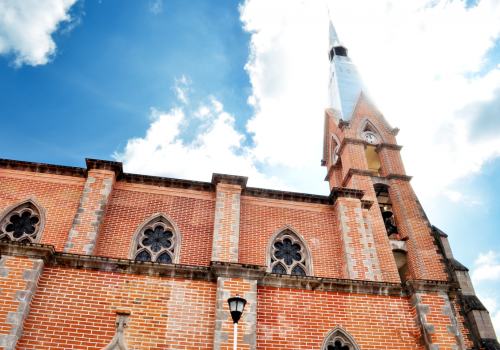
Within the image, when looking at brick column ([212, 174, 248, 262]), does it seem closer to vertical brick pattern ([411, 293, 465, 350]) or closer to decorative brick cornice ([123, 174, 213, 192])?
decorative brick cornice ([123, 174, 213, 192])

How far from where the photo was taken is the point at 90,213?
464 inches

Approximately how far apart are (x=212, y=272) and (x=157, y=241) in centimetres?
557

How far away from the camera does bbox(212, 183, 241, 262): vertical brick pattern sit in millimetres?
11627

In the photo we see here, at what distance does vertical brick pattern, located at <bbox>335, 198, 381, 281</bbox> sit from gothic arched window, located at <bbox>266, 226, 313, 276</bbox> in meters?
1.39

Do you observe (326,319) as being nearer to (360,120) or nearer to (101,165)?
(101,165)

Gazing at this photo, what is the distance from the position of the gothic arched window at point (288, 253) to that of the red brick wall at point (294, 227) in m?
0.18

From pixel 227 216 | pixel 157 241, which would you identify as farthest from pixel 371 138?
pixel 157 241

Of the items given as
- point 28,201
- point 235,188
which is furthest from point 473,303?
point 28,201

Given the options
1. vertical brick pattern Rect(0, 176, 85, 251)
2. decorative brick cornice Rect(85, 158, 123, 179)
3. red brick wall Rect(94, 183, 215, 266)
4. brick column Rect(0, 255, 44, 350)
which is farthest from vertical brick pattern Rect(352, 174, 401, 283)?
brick column Rect(0, 255, 44, 350)

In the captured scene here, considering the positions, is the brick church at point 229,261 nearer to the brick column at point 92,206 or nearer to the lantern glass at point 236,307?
the brick column at point 92,206

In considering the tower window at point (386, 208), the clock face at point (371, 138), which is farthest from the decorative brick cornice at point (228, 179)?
the clock face at point (371, 138)

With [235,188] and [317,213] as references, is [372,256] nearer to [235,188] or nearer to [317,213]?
[317,213]

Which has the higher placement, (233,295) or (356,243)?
(356,243)

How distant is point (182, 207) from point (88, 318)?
263 inches
